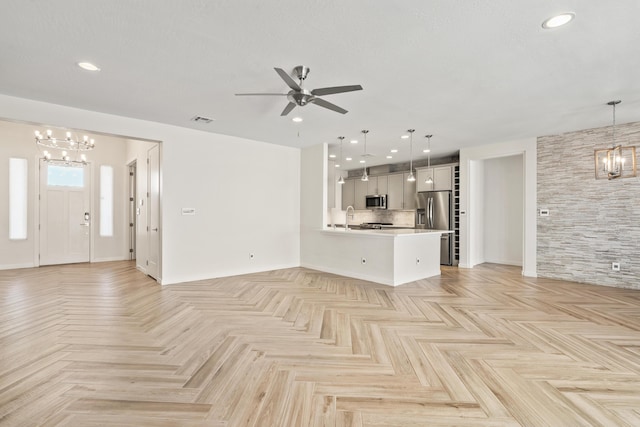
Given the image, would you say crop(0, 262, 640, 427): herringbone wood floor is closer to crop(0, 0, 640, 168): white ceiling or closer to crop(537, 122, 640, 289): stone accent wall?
crop(537, 122, 640, 289): stone accent wall

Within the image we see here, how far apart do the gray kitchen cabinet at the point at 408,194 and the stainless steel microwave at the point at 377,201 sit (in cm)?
62

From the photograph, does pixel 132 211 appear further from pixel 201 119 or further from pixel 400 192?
pixel 400 192

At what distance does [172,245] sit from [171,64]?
3.21 meters

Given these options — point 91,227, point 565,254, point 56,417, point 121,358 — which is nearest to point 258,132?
point 121,358

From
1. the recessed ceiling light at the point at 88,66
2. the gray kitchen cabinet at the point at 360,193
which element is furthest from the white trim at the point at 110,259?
the gray kitchen cabinet at the point at 360,193

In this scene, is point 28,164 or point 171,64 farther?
point 28,164

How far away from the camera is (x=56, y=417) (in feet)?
5.87

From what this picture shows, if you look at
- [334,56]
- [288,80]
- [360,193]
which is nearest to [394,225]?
[360,193]

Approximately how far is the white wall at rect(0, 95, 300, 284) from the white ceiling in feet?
1.11

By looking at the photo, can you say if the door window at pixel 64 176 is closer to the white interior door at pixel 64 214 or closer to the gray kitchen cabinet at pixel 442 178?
the white interior door at pixel 64 214

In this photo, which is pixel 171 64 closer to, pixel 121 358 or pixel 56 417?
pixel 121 358

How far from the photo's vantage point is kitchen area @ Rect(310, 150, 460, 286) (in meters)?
5.34

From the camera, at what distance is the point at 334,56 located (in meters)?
2.79

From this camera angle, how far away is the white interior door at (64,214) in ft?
22.1
